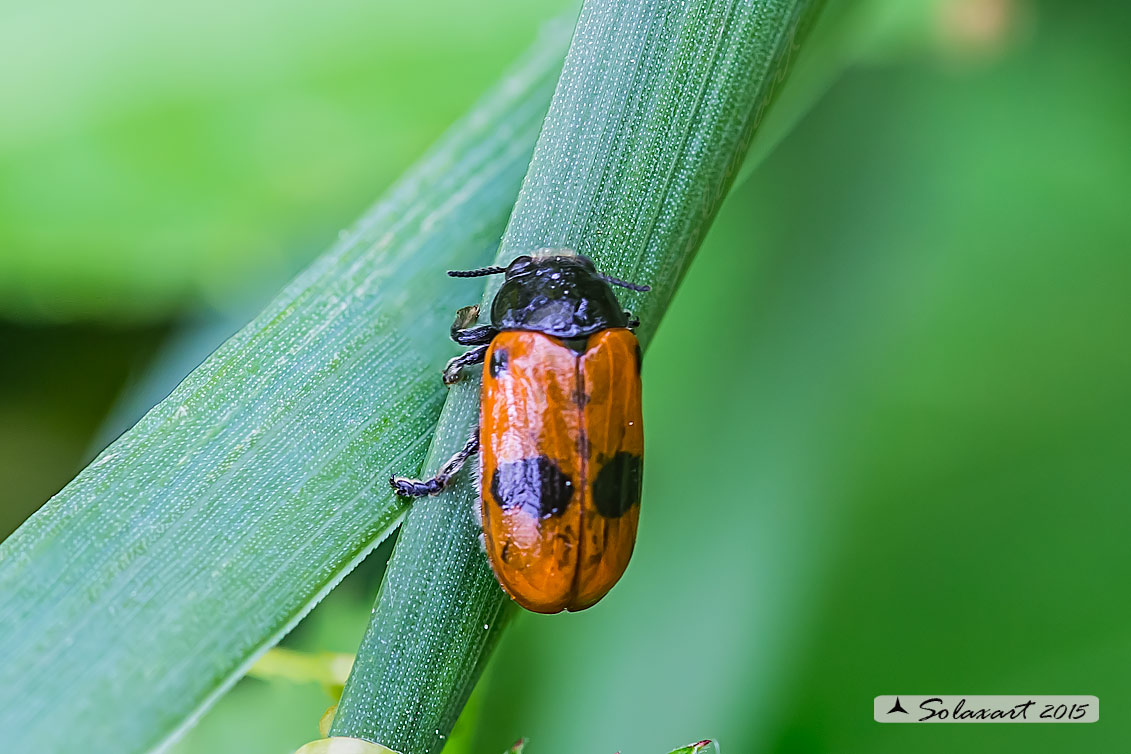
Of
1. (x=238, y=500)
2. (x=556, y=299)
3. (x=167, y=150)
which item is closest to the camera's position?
(x=238, y=500)

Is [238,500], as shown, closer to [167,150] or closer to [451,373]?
[451,373]

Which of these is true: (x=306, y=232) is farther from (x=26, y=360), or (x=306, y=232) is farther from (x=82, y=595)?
(x=82, y=595)

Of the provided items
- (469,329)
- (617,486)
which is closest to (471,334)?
(469,329)

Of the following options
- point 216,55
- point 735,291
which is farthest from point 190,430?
point 735,291

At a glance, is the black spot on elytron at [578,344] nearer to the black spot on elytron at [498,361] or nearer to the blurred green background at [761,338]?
the black spot on elytron at [498,361]

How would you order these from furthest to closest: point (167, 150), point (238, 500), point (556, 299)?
point (167, 150)
point (556, 299)
point (238, 500)

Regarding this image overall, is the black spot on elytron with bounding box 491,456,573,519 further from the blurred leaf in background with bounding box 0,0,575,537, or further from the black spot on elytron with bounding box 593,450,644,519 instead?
the blurred leaf in background with bounding box 0,0,575,537

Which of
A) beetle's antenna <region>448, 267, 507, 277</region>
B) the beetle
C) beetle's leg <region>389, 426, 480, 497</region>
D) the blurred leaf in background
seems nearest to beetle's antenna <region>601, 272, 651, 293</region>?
the beetle
